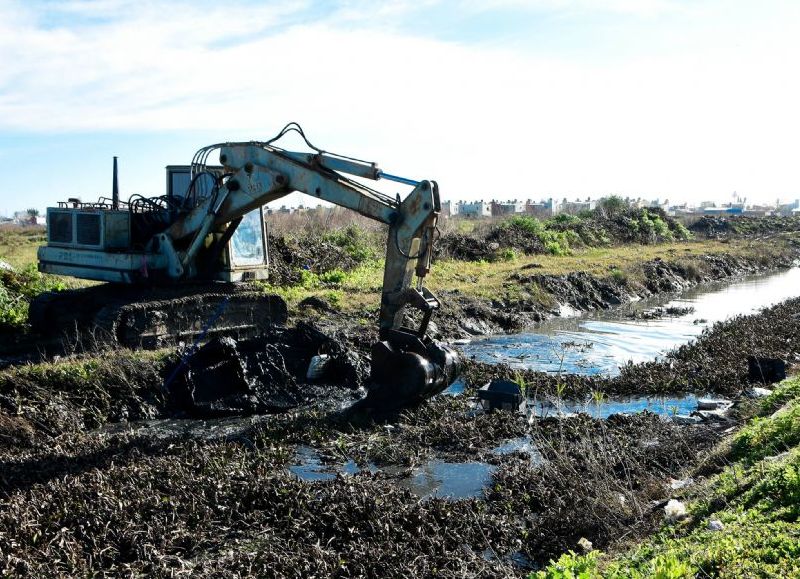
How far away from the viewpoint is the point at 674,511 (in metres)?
6.62

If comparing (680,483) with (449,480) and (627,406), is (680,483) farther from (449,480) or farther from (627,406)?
(627,406)

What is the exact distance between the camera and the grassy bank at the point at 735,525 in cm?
465

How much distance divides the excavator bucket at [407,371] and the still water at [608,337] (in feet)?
5.13

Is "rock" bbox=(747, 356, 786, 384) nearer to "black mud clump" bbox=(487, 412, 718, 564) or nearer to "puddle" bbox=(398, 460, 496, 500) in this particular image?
"black mud clump" bbox=(487, 412, 718, 564)

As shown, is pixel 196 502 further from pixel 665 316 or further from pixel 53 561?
pixel 665 316

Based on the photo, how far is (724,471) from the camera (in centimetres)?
760

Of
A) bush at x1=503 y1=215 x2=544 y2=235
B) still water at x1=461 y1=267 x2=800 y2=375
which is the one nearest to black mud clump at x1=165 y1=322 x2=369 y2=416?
still water at x1=461 y1=267 x2=800 y2=375

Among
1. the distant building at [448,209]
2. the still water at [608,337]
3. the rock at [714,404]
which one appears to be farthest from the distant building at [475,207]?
the rock at [714,404]

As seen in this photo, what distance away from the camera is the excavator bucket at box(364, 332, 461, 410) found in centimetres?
1046

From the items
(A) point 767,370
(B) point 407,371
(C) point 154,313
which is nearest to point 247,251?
(C) point 154,313

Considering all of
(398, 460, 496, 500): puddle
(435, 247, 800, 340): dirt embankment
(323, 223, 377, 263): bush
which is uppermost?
(323, 223, 377, 263): bush

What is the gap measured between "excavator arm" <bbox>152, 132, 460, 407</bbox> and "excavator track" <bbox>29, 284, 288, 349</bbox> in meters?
1.85

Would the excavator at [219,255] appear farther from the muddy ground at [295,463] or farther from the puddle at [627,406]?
the puddle at [627,406]

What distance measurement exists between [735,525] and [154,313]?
9.75 metres
